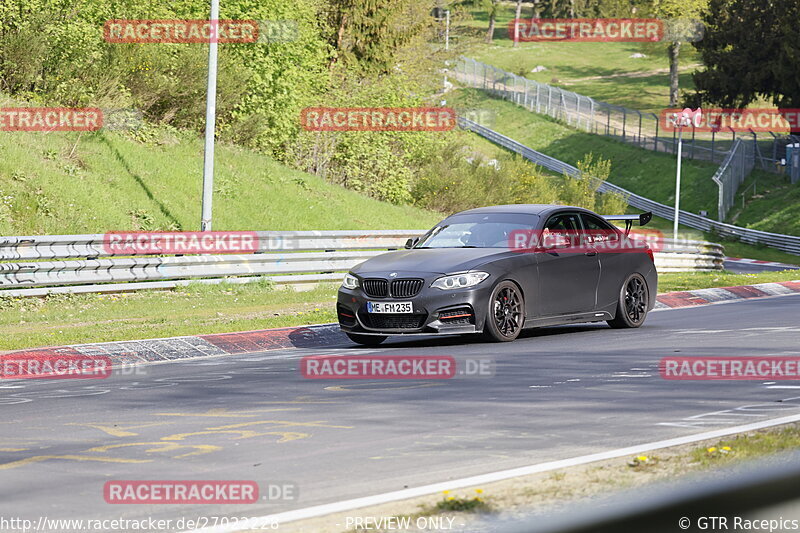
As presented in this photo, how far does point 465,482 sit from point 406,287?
7.53m

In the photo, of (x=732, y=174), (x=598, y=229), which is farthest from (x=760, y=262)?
(x=598, y=229)

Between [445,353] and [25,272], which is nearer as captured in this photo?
Result: [445,353]

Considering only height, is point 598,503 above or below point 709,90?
below

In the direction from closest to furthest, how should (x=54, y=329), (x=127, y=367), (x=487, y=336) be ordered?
(x=127, y=367) < (x=487, y=336) < (x=54, y=329)

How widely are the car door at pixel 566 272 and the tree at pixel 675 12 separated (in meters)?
82.1

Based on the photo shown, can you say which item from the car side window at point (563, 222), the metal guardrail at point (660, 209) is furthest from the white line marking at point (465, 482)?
the metal guardrail at point (660, 209)

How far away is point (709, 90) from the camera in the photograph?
222ft

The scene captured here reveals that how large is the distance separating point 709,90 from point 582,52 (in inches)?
2705

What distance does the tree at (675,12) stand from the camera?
95.2 meters

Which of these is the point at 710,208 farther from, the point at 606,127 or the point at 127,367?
the point at 127,367

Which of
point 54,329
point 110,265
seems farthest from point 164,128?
point 54,329

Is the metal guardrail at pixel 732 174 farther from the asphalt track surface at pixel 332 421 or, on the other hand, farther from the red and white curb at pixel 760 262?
the asphalt track surface at pixel 332 421

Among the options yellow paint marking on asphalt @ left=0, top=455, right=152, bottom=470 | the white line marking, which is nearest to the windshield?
the white line marking

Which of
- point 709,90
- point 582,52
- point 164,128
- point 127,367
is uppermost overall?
point 582,52
